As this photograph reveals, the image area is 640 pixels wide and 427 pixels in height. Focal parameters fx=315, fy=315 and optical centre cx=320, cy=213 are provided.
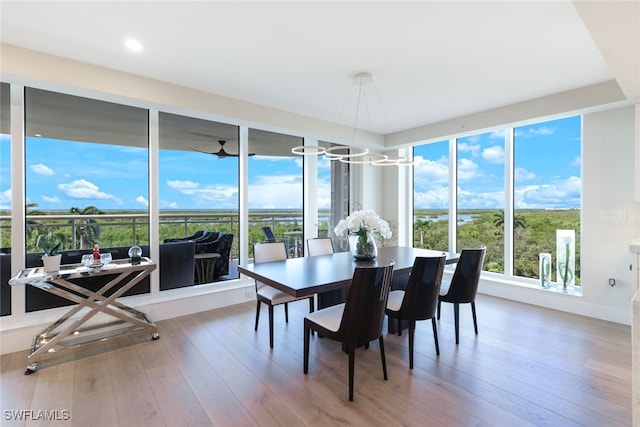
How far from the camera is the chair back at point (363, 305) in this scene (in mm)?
2188

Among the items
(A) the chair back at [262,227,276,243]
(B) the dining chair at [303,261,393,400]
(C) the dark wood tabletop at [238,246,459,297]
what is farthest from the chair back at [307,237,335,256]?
(B) the dining chair at [303,261,393,400]

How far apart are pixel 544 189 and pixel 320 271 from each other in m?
3.67

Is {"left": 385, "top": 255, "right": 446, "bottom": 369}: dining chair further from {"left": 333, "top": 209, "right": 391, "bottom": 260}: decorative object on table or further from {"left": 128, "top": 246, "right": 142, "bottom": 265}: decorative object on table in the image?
{"left": 128, "top": 246, "right": 142, "bottom": 265}: decorative object on table

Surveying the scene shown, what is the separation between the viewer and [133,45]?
2697 millimetres

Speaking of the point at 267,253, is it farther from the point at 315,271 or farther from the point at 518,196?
the point at 518,196

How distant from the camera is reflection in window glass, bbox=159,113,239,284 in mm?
4031

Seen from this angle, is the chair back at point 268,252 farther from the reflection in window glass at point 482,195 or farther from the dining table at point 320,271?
the reflection in window glass at point 482,195

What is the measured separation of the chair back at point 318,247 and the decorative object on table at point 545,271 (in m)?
2.97

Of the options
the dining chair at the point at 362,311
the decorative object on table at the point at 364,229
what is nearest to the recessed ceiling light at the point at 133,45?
the decorative object on table at the point at 364,229

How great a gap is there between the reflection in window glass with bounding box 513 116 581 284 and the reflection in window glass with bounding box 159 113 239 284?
4.21 m

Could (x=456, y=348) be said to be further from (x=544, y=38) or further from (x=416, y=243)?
(x=416, y=243)

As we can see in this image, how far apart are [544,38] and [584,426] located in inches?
110

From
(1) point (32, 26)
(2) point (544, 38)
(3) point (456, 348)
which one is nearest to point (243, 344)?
(3) point (456, 348)

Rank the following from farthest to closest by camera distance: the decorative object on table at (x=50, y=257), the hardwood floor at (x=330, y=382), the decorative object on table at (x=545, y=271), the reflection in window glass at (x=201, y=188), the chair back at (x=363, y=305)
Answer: the decorative object on table at (x=545, y=271)
the reflection in window glass at (x=201, y=188)
the decorative object on table at (x=50, y=257)
the chair back at (x=363, y=305)
the hardwood floor at (x=330, y=382)
